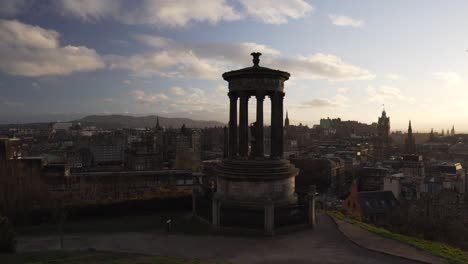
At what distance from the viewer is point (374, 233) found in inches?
717

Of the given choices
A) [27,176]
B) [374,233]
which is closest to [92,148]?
[27,176]

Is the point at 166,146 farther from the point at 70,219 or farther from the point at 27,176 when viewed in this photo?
the point at 70,219

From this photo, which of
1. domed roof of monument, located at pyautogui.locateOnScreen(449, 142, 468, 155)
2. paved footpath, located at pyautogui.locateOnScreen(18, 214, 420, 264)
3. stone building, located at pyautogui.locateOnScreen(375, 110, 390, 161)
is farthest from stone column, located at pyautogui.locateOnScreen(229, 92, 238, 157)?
domed roof of monument, located at pyautogui.locateOnScreen(449, 142, 468, 155)

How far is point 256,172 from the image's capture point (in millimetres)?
19391

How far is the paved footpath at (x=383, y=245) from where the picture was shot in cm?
1433

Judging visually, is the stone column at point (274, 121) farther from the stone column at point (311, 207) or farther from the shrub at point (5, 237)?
the shrub at point (5, 237)

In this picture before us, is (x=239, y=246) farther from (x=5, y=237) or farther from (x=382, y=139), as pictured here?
(x=382, y=139)

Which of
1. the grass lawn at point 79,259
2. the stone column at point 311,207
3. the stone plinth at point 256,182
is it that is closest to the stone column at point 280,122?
the stone plinth at point 256,182

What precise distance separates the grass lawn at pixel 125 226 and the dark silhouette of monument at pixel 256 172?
6.06ft

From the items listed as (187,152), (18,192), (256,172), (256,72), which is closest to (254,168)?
(256,172)

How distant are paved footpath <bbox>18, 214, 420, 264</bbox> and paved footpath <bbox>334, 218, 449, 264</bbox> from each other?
433 mm

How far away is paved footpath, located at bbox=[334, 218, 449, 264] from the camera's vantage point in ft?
47.0

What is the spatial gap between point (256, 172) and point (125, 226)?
7.69 meters

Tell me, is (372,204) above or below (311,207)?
below
